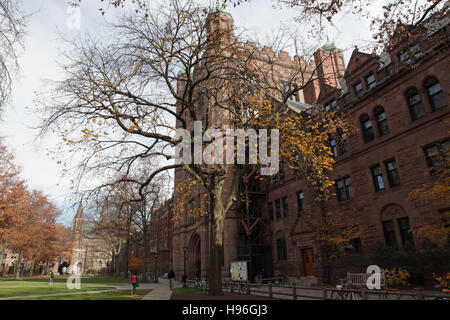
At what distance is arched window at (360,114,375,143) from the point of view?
2110 centimetres

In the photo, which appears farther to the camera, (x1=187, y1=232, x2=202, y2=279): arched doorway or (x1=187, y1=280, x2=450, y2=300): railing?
(x1=187, y1=232, x2=202, y2=279): arched doorway

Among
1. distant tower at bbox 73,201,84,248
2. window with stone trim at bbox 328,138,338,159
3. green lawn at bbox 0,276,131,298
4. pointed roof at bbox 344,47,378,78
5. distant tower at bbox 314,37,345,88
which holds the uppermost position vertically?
distant tower at bbox 314,37,345,88

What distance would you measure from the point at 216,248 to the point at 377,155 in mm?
13364

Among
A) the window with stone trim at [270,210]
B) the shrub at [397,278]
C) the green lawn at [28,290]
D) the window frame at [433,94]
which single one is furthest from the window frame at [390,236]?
the green lawn at [28,290]

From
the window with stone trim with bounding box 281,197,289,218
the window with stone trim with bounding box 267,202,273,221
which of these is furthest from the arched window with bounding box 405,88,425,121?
the window with stone trim with bounding box 267,202,273,221

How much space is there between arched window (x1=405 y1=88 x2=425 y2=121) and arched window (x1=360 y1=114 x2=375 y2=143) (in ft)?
10.0

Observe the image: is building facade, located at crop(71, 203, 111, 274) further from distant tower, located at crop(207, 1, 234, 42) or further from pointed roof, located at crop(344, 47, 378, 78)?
pointed roof, located at crop(344, 47, 378, 78)

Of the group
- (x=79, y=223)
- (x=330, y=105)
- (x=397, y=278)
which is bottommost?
(x=397, y=278)

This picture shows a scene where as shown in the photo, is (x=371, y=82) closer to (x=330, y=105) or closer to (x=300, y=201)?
(x=330, y=105)

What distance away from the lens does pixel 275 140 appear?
44.5 feet

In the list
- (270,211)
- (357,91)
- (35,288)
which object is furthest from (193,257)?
(357,91)

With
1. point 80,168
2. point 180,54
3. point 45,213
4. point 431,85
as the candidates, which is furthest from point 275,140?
point 45,213

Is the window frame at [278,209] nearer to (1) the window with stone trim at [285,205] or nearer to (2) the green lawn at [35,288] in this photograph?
(1) the window with stone trim at [285,205]

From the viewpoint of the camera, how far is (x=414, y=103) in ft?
59.7
